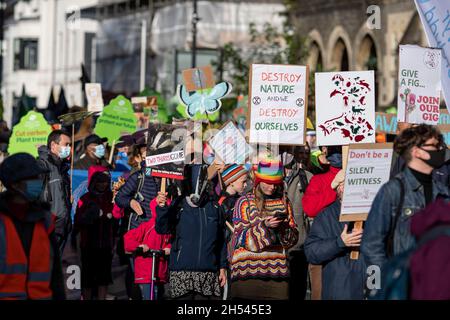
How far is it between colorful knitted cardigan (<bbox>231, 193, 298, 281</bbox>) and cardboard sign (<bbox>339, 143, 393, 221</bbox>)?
2.83 feet

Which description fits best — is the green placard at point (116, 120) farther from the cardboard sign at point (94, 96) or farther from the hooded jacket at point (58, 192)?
the hooded jacket at point (58, 192)

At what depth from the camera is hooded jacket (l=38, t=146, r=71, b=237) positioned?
41.8 feet

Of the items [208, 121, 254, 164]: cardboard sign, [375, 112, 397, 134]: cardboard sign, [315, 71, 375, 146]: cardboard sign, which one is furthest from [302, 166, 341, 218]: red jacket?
→ [375, 112, 397, 134]: cardboard sign

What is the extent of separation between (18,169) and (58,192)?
17.0 ft

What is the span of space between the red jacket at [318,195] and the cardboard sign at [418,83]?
3.46ft

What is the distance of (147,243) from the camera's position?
1230cm

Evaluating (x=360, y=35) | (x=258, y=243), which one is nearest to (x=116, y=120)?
(x=258, y=243)

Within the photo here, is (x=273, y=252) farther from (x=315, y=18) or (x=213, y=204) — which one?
(x=315, y=18)

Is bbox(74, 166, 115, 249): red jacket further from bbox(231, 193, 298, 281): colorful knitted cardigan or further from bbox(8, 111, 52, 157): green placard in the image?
bbox(8, 111, 52, 157): green placard

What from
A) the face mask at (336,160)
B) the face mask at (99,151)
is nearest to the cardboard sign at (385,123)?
the face mask at (99,151)

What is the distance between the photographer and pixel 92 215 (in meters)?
13.1

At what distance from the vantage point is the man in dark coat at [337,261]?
29.8ft

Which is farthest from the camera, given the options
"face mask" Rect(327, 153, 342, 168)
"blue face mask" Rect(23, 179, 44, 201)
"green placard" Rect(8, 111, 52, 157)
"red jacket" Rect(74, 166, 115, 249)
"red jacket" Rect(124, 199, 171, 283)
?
"green placard" Rect(8, 111, 52, 157)
